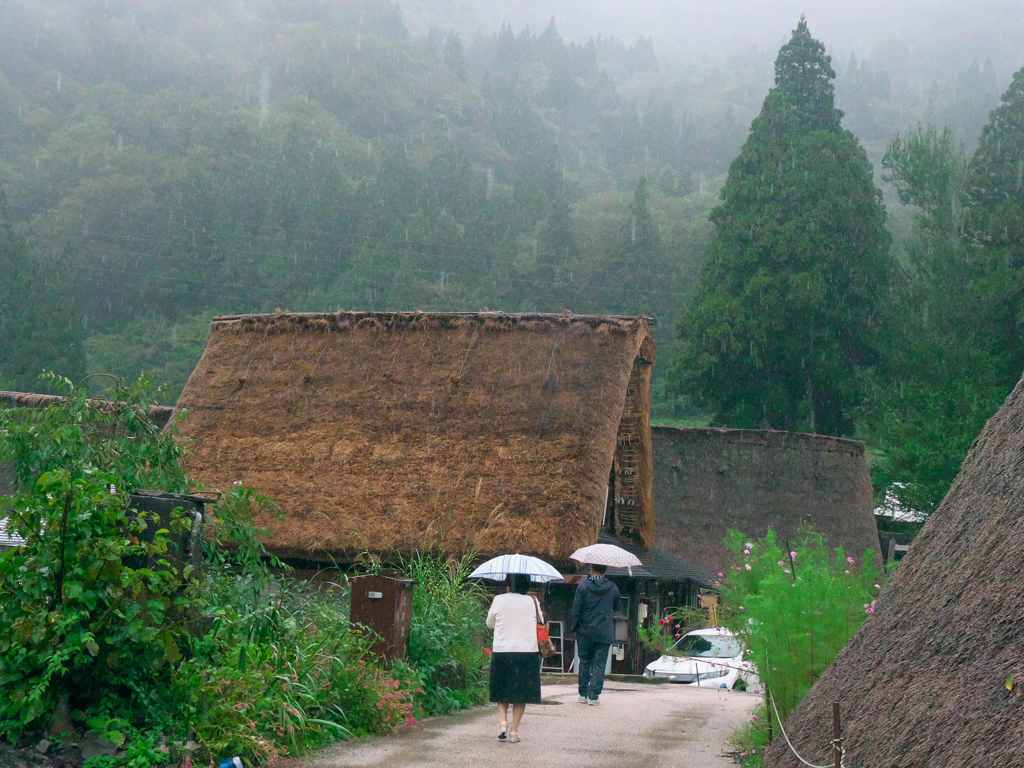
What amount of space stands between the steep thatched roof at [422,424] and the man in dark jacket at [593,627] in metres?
2.55

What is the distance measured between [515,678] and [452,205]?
169 ft

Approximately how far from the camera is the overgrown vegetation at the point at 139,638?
7.18 m

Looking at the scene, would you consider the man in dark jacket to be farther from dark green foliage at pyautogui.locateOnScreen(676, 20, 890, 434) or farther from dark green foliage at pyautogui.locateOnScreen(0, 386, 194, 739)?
dark green foliage at pyautogui.locateOnScreen(676, 20, 890, 434)

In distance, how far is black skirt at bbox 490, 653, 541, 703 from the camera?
10508 millimetres

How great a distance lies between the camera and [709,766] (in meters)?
9.20

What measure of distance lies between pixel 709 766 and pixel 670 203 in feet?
187

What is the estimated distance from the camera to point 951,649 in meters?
5.23

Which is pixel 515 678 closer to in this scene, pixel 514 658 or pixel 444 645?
pixel 514 658

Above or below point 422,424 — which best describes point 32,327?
above

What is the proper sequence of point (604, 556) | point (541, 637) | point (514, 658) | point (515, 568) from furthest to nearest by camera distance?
point (604, 556) → point (515, 568) → point (541, 637) → point (514, 658)

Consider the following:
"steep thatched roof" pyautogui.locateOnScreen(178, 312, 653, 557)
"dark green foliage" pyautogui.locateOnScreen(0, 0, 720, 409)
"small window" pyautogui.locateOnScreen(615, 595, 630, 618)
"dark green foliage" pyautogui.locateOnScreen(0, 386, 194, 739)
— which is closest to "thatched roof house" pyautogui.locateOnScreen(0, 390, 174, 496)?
"steep thatched roof" pyautogui.locateOnScreen(178, 312, 653, 557)

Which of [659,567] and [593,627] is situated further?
[659,567]

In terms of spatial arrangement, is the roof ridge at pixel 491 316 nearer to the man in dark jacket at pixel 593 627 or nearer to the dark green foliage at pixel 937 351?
the man in dark jacket at pixel 593 627

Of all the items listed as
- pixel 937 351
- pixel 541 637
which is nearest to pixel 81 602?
pixel 541 637
